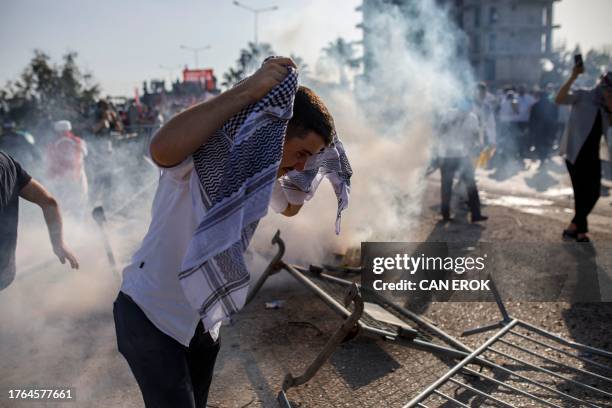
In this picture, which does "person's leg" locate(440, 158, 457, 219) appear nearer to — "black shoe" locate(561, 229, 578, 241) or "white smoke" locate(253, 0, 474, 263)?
"white smoke" locate(253, 0, 474, 263)

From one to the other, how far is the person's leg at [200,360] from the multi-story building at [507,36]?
48.6m

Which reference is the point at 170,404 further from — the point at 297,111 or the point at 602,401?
the point at 602,401

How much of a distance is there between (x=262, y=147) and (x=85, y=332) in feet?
11.0

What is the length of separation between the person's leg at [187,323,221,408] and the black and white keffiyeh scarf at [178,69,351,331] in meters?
0.39

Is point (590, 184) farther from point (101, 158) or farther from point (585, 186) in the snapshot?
point (101, 158)

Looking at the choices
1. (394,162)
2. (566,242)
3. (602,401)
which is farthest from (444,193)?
(602,401)

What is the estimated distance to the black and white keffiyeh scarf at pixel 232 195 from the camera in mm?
1366

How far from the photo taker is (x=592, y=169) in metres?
5.98

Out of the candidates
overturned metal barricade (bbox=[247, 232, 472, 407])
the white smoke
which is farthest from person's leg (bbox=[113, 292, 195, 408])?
the white smoke

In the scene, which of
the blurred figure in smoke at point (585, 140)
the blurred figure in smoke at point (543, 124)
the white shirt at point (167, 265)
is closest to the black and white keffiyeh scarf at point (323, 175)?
the white shirt at point (167, 265)

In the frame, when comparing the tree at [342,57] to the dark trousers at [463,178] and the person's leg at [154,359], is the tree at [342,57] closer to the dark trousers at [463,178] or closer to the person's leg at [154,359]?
the dark trousers at [463,178]

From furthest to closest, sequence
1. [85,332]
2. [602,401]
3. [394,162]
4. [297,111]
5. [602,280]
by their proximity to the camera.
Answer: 1. [394,162]
2. [602,280]
3. [85,332]
4. [602,401]
5. [297,111]

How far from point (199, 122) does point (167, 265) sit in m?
0.52

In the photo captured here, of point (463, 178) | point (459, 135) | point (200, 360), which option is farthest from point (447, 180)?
point (200, 360)
